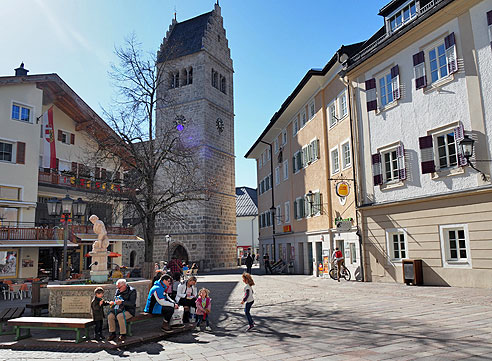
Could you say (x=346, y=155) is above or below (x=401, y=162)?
above

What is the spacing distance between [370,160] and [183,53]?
116 feet

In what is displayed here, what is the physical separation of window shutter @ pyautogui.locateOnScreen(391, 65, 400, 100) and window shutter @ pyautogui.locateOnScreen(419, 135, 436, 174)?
2.48 meters

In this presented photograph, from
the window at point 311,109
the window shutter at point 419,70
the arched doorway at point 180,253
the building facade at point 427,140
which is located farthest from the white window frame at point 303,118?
the arched doorway at point 180,253

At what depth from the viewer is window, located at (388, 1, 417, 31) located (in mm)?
17780

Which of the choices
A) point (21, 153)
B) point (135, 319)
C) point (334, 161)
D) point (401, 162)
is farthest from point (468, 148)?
point (21, 153)

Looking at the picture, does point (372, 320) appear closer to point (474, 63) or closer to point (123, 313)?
point (123, 313)

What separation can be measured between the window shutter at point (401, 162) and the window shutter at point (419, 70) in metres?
2.44

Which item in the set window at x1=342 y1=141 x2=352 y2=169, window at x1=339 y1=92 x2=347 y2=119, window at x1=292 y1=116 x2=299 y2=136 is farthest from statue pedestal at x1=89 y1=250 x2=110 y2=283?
window at x1=292 y1=116 x2=299 y2=136

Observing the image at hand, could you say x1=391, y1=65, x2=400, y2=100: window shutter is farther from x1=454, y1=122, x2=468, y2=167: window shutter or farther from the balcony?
the balcony

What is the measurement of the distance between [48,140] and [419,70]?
73.9ft

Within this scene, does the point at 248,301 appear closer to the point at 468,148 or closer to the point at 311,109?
the point at 468,148

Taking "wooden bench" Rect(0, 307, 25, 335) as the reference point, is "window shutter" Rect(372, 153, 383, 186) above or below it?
above

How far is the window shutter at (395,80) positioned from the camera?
57.5 ft

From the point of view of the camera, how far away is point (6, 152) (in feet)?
83.0
